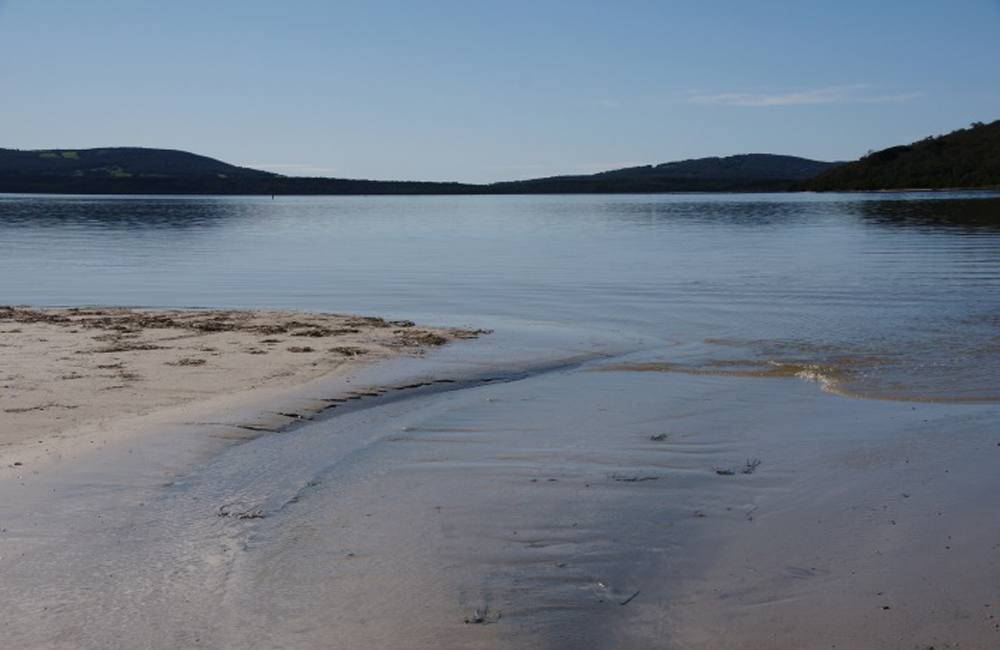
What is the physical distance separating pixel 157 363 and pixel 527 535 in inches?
272

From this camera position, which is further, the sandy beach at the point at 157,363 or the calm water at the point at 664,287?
the calm water at the point at 664,287

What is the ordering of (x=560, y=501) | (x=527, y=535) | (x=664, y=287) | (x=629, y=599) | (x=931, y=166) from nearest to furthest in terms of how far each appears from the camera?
(x=629, y=599) < (x=527, y=535) < (x=560, y=501) < (x=664, y=287) < (x=931, y=166)

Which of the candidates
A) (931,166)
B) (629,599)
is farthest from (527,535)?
(931,166)

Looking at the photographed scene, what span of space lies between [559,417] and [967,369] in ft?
17.1

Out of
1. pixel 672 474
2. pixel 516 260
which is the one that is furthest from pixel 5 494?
pixel 516 260

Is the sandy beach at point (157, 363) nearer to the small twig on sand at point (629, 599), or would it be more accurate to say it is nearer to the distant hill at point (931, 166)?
the small twig on sand at point (629, 599)

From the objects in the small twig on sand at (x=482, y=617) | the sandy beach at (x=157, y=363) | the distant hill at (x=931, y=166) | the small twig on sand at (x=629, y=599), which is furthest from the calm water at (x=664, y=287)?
the distant hill at (x=931, y=166)

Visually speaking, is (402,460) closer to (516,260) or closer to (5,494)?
(5,494)

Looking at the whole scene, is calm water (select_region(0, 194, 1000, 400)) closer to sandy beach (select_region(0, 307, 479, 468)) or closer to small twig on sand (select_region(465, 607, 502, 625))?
sandy beach (select_region(0, 307, 479, 468))

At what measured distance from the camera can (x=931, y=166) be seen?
146000 millimetres

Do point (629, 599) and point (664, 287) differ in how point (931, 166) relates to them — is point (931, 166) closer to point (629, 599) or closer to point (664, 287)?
point (664, 287)

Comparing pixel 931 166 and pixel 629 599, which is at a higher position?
pixel 931 166

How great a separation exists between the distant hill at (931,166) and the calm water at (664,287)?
3871 inches

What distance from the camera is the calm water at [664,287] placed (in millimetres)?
13242
